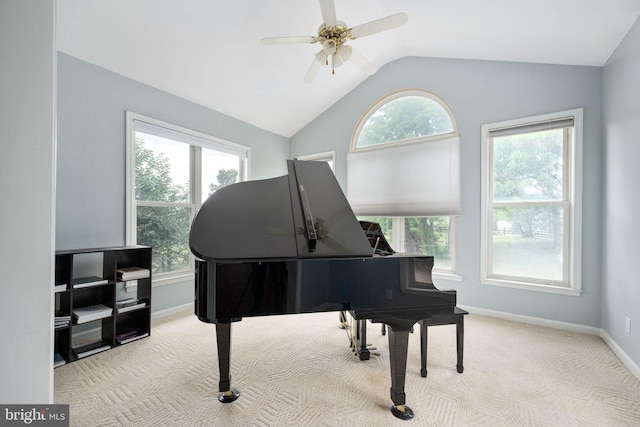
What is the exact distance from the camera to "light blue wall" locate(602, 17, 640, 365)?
6.69 ft

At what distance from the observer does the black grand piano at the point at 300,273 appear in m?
1.51

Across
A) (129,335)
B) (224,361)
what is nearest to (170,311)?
(129,335)

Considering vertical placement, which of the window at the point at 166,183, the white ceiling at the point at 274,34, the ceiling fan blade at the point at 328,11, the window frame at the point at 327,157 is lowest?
the window at the point at 166,183

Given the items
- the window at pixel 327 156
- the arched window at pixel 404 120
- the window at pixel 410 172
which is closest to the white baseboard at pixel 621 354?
the window at pixel 410 172

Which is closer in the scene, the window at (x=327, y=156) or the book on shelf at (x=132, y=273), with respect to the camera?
the book on shelf at (x=132, y=273)

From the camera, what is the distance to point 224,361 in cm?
177

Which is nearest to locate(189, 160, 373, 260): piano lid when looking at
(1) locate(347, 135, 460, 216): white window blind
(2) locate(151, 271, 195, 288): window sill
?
(2) locate(151, 271, 195, 288): window sill

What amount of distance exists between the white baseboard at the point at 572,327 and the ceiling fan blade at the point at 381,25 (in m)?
3.03

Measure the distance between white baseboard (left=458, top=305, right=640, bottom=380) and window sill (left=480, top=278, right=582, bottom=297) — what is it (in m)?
0.32

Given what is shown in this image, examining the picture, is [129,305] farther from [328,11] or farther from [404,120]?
[404,120]

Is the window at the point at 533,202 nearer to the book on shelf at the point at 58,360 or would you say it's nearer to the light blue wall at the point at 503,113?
the light blue wall at the point at 503,113

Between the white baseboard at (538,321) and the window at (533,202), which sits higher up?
the window at (533,202)

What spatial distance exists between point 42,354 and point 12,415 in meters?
0.25

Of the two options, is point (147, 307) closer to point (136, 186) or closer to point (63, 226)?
point (63, 226)
